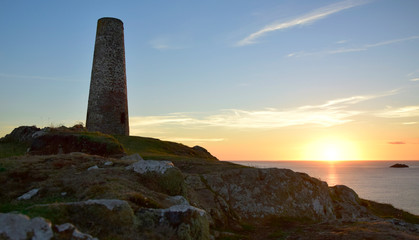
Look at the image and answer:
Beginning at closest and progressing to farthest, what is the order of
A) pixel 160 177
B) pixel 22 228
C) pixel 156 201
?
pixel 22 228, pixel 156 201, pixel 160 177

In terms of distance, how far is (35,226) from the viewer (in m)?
4.94

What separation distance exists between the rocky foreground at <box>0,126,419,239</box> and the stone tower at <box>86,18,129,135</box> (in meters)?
11.0

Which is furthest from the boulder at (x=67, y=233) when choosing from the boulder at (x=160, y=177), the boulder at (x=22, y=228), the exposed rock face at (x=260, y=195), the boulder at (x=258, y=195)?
the boulder at (x=258, y=195)

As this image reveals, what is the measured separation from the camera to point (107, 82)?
33.8m

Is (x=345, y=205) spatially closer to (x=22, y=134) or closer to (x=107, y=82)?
(x=22, y=134)

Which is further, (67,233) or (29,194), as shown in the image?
(29,194)

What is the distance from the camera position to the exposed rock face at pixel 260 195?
567 inches

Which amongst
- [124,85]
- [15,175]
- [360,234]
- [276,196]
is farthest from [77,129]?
[360,234]

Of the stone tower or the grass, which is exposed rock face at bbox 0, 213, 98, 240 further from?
the stone tower

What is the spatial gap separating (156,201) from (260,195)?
8.32 metres

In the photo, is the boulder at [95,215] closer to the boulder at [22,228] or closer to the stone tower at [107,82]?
the boulder at [22,228]

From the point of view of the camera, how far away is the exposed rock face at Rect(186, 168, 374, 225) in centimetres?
1441

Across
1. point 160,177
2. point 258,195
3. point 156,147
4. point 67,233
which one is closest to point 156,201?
point 160,177

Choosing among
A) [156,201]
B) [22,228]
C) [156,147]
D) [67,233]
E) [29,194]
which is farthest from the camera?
[156,147]
